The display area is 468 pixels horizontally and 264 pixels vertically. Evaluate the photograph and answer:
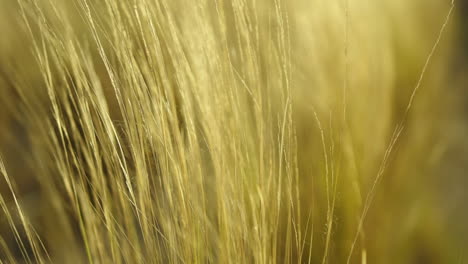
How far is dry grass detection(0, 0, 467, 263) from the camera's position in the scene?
47.3 inches

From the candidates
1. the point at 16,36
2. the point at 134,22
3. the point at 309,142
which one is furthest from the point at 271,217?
the point at 16,36

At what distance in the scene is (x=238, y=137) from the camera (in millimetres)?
1184

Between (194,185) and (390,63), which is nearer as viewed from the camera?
(194,185)

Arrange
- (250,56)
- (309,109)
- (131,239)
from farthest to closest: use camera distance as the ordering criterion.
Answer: (309,109)
(131,239)
(250,56)

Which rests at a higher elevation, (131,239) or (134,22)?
(134,22)

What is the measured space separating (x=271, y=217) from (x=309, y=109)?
345 mm

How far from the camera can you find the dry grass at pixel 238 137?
3.94ft

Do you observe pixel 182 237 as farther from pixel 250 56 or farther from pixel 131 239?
pixel 250 56

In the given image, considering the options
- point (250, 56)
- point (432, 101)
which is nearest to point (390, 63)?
point (432, 101)

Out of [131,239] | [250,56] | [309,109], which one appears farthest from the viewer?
[309,109]

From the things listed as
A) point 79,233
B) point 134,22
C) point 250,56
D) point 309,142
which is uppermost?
point 134,22

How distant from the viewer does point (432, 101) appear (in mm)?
1515

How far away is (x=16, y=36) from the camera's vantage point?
1405 mm

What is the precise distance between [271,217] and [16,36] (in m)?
0.74
